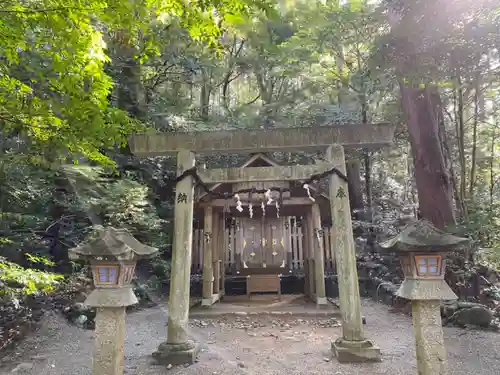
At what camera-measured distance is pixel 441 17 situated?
182 inches

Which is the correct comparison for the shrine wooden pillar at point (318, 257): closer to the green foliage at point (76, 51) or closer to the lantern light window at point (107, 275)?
the green foliage at point (76, 51)

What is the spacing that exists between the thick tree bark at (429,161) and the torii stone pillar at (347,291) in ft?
12.3

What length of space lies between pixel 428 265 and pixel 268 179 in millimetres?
2689

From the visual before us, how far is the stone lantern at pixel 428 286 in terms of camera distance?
11.7 ft

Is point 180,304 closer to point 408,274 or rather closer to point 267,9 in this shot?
point 408,274

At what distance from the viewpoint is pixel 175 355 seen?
16.0 ft

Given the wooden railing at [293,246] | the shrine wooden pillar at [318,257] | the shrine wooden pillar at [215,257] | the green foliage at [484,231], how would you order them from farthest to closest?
the wooden railing at [293,246], the shrine wooden pillar at [215,257], the shrine wooden pillar at [318,257], the green foliage at [484,231]

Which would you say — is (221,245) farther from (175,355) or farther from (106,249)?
(106,249)

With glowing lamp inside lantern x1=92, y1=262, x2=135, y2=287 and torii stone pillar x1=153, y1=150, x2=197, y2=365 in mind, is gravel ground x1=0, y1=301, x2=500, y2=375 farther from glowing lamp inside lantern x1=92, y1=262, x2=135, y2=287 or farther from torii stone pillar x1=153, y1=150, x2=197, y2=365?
glowing lamp inside lantern x1=92, y1=262, x2=135, y2=287

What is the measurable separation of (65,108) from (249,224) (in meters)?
6.88

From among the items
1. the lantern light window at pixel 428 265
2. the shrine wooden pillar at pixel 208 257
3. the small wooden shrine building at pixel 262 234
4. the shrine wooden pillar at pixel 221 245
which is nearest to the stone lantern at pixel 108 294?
the lantern light window at pixel 428 265

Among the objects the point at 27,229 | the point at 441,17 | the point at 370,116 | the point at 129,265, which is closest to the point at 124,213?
the point at 27,229

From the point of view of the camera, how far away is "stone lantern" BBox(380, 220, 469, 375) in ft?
11.7

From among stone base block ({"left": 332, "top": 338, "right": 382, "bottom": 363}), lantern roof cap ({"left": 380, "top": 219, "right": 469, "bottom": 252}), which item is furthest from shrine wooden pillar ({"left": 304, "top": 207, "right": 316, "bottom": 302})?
lantern roof cap ({"left": 380, "top": 219, "right": 469, "bottom": 252})
